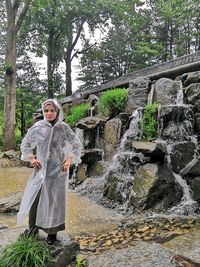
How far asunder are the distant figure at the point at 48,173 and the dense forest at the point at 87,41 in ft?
45.0

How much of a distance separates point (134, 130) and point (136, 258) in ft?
16.2

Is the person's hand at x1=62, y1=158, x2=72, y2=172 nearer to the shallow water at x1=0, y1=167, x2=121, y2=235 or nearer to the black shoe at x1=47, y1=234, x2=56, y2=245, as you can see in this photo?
the black shoe at x1=47, y1=234, x2=56, y2=245

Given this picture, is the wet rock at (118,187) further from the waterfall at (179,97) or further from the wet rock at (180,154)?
the waterfall at (179,97)

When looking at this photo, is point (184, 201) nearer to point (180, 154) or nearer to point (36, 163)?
point (180, 154)

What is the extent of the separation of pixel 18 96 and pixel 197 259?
18.0 m

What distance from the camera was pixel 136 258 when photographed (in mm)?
3381

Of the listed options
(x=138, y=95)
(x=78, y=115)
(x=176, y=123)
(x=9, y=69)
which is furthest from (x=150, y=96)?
(x=9, y=69)

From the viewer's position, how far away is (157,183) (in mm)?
5633

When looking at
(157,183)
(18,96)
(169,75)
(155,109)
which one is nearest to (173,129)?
(155,109)

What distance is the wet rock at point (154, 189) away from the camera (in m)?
5.56

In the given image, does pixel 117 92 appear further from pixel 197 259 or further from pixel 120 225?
pixel 197 259

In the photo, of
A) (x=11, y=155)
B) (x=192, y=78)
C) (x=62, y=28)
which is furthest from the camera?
(x=62, y=28)

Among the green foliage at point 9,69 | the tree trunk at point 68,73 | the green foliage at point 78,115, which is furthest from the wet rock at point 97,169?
the tree trunk at point 68,73

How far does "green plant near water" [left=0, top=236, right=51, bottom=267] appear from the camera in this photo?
9.48 feet
